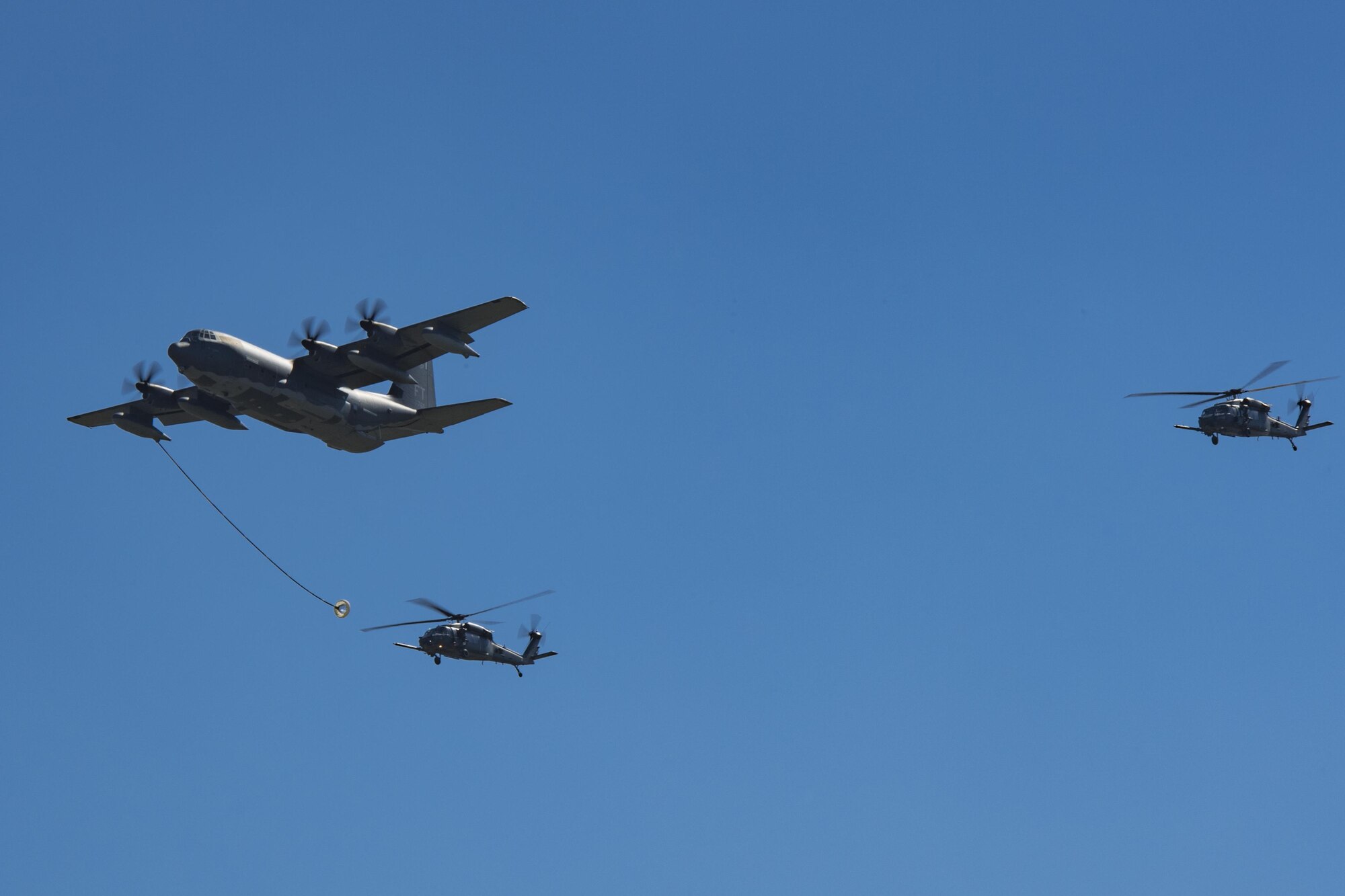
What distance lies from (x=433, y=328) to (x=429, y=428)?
715 centimetres

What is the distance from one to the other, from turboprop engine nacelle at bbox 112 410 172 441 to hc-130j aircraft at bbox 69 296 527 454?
1383 mm

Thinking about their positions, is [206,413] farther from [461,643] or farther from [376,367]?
[461,643]

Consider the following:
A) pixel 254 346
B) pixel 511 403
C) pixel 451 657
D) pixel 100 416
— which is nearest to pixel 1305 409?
pixel 511 403

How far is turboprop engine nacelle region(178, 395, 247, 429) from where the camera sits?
56375mm

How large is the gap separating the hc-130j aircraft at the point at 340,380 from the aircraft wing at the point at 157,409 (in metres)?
0.09

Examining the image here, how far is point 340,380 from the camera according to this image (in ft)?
182

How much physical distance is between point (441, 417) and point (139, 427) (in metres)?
14.4

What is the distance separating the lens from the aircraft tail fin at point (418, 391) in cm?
5694

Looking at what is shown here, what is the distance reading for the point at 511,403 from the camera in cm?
5450

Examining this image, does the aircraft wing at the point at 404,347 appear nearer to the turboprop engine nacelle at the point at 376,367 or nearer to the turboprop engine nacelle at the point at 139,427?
the turboprop engine nacelle at the point at 376,367

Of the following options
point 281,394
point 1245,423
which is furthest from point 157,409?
point 1245,423

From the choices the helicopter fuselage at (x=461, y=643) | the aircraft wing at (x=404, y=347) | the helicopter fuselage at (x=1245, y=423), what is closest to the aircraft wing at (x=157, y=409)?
the aircraft wing at (x=404, y=347)

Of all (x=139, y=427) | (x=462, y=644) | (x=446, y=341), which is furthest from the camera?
(x=462, y=644)

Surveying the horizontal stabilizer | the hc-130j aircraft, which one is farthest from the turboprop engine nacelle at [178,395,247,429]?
the horizontal stabilizer
